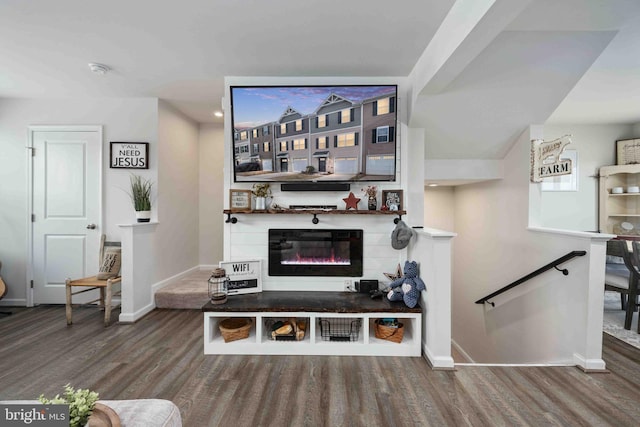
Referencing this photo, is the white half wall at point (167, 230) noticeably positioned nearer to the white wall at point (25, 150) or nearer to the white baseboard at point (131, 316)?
the white baseboard at point (131, 316)

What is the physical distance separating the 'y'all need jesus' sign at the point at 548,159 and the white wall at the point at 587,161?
2128 millimetres

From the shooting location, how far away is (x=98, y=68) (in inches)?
113

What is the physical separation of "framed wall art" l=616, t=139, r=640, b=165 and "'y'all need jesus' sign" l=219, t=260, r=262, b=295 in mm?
5897

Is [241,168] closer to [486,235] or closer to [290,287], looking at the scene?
[290,287]

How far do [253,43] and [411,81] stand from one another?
166cm

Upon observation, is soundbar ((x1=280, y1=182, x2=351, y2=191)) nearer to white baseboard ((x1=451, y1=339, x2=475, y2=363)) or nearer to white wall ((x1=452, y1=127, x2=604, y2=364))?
white wall ((x1=452, y1=127, x2=604, y2=364))

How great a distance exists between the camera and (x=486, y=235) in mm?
4117

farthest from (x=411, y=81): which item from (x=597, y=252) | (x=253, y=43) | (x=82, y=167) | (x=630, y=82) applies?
(x=82, y=167)

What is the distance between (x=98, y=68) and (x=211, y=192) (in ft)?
7.57

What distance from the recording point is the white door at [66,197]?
12.1 feet

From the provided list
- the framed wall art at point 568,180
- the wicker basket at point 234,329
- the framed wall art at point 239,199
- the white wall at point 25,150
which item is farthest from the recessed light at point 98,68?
the framed wall art at point 568,180

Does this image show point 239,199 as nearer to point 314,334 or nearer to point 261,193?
point 261,193

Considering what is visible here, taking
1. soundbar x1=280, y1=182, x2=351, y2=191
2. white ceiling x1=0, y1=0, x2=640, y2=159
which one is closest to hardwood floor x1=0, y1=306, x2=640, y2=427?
soundbar x1=280, y1=182, x2=351, y2=191

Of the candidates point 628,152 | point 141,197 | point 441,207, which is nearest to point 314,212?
point 141,197
